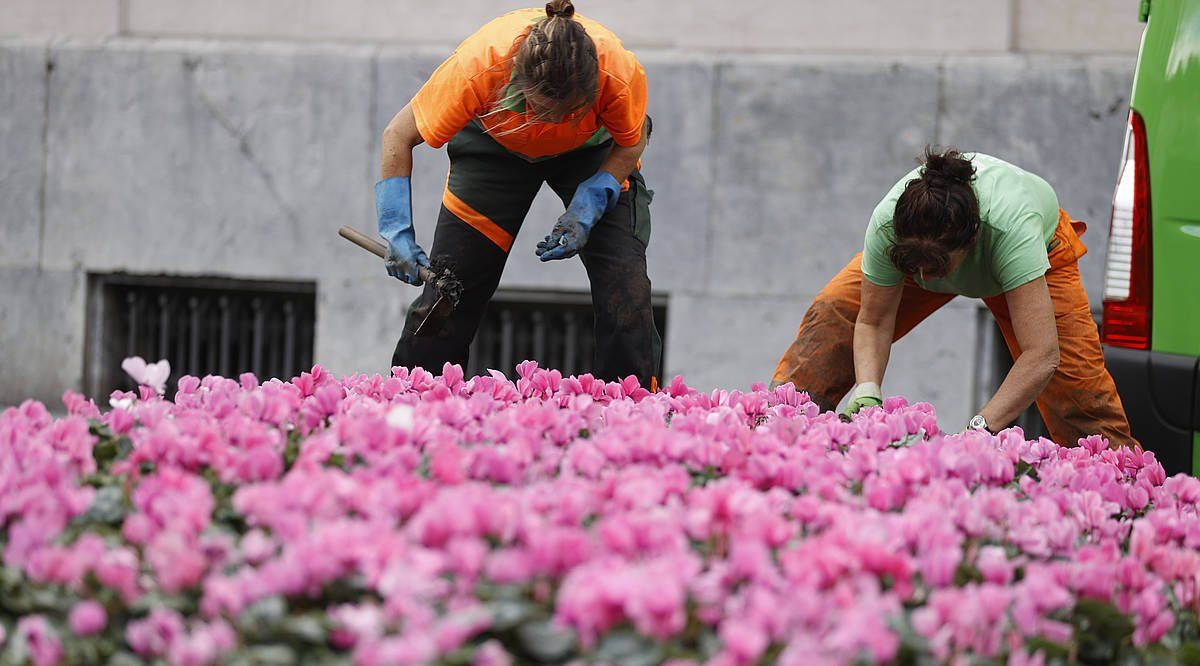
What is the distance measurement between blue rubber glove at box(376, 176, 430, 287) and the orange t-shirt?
0.86ft

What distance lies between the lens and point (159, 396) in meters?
2.69

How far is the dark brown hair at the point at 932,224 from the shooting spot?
3541 millimetres

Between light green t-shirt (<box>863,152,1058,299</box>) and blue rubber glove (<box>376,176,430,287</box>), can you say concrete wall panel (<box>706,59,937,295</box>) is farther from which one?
blue rubber glove (<box>376,176,430,287</box>)

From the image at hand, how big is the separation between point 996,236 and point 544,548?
2.59m

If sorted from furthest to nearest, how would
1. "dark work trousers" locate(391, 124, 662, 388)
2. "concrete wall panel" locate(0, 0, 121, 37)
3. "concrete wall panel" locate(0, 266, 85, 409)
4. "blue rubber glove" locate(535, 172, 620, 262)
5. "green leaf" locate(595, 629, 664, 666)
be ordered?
1. "concrete wall panel" locate(0, 266, 85, 409)
2. "concrete wall panel" locate(0, 0, 121, 37)
3. "dark work trousers" locate(391, 124, 662, 388)
4. "blue rubber glove" locate(535, 172, 620, 262)
5. "green leaf" locate(595, 629, 664, 666)

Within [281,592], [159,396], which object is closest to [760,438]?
[281,592]

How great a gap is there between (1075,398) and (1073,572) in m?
2.50

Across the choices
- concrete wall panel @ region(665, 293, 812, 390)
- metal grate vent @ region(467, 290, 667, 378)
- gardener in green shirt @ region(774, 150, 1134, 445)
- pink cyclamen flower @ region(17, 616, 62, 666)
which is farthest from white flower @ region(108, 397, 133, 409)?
metal grate vent @ region(467, 290, 667, 378)

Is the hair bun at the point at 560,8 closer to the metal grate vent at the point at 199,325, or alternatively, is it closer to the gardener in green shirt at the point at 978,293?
the gardener in green shirt at the point at 978,293

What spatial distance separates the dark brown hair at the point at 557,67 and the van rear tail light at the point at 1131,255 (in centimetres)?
159

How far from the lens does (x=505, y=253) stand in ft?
13.9

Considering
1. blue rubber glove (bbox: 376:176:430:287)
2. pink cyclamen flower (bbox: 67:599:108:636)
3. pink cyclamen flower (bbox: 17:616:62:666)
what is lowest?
pink cyclamen flower (bbox: 17:616:62:666)

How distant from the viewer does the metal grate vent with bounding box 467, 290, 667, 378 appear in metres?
7.16

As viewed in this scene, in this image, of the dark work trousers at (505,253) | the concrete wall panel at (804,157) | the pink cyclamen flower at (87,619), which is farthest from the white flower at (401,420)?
the concrete wall panel at (804,157)
